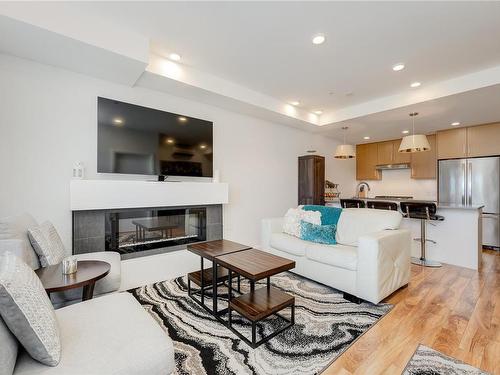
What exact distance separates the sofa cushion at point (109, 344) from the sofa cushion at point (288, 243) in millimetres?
1993

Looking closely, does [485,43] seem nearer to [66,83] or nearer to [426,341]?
[426,341]

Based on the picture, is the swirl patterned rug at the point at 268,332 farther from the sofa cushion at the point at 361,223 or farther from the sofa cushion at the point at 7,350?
the sofa cushion at the point at 7,350

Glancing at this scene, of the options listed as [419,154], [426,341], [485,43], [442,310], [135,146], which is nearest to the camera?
[426,341]

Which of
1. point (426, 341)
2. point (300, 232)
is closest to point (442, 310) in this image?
point (426, 341)

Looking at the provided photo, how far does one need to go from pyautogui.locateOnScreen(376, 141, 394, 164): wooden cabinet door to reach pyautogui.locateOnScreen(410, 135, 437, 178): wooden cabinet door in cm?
46

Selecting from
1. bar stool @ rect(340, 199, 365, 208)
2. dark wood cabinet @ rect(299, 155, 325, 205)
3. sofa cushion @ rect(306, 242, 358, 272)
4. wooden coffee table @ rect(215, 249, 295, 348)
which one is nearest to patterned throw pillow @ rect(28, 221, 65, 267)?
wooden coffee table @ rect(215, 249, 295, 348)

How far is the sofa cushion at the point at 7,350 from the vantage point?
0.83m

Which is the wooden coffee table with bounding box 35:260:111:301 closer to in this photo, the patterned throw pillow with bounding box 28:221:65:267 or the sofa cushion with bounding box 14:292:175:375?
the patterned throw pillow with bounding box 28:221:65:267

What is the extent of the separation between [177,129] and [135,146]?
0.58m

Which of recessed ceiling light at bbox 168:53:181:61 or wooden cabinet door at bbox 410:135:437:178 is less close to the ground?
recessed ceiling light at bbox 168:53:181:61

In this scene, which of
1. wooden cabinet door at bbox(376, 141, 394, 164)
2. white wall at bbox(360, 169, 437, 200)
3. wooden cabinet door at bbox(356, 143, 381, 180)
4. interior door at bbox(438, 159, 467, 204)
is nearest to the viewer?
interior door at bbox(438, 159, 467, 204)

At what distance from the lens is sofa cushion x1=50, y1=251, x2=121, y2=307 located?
186cm

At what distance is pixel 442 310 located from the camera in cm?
226

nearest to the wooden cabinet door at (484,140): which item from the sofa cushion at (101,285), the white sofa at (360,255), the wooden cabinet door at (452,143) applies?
the wooden cabinet door at (452,143)
